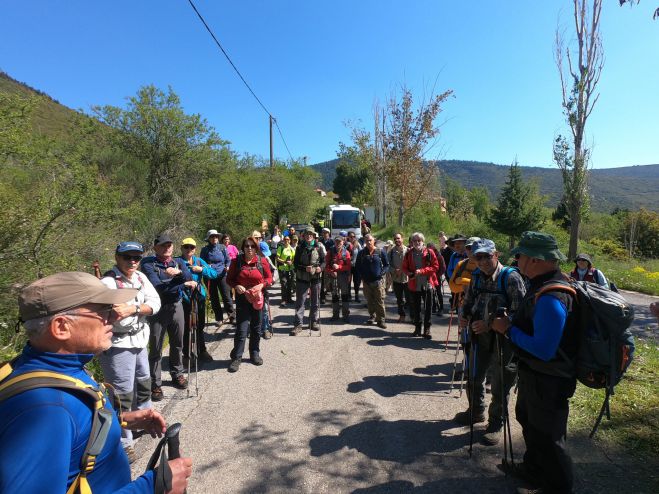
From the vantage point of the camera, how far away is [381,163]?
24.9 metres

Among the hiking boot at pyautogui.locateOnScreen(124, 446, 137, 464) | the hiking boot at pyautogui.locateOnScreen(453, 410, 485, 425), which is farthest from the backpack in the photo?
the hiking boot at pyautogui.locateOnScreen(124, 446, 137, 464)

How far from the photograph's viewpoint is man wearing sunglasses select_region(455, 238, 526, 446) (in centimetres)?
332

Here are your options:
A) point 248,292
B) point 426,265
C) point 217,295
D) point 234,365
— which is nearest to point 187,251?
point 248,292

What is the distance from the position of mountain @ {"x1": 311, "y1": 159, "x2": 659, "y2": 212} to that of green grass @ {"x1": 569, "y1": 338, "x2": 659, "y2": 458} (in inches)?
3688

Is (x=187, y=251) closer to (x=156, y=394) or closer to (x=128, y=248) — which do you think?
(x=128, y=248)

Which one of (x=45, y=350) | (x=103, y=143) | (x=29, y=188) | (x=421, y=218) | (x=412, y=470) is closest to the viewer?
(x=45, y=350)

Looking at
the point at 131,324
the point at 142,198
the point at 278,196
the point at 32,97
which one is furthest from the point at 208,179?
the point at 131,324

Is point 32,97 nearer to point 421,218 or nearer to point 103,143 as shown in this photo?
point 103,143

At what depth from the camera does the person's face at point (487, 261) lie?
3.55 meters

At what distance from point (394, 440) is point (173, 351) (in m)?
2.94

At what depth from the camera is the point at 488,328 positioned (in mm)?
3295

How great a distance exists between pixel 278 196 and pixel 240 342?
29.1 m

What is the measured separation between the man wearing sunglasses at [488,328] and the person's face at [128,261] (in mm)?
3282

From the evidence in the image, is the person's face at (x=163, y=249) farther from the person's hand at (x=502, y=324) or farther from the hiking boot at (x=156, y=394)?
the person's hand at (x=502, y=324)
